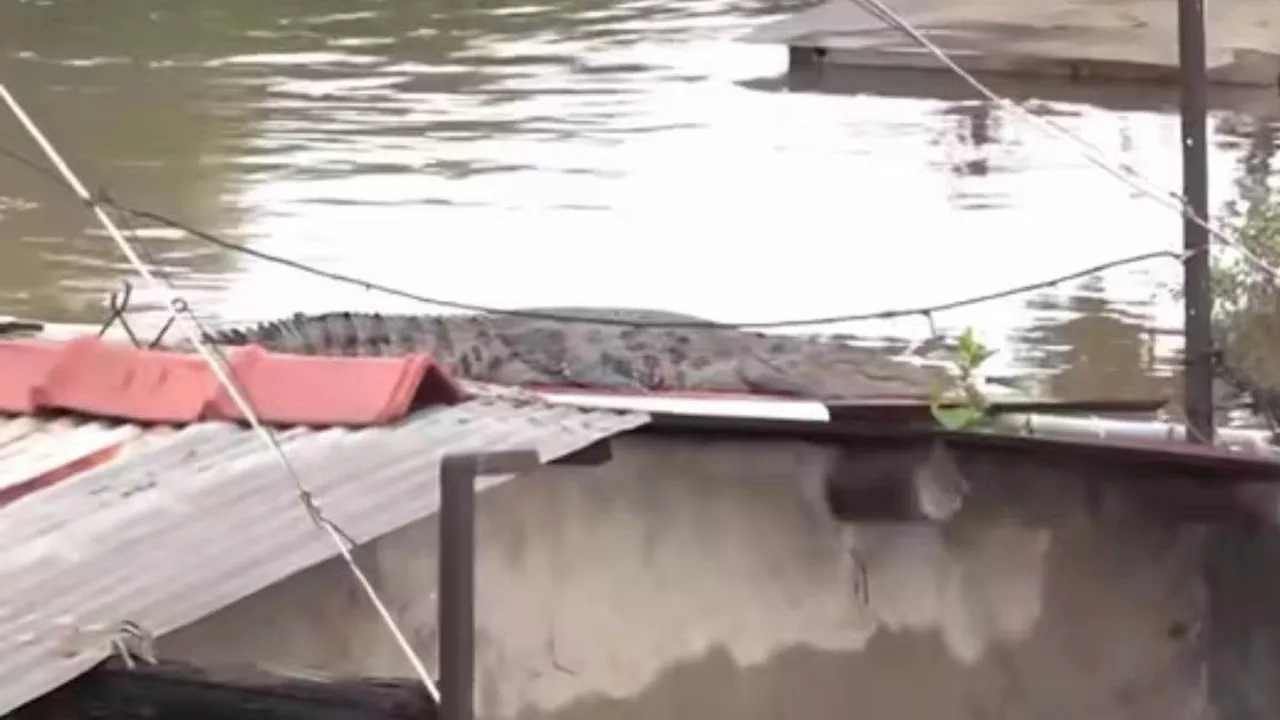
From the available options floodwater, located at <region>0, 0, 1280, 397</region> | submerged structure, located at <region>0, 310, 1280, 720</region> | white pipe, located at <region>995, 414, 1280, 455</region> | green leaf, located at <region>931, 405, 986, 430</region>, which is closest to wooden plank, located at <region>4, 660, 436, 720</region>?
submerged structure, located at <region>0, 310, 1280, 720</region>

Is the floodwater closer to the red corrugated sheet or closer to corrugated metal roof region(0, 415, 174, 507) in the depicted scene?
the red corrugated sheet

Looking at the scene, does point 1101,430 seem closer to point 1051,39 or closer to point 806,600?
point 806,600

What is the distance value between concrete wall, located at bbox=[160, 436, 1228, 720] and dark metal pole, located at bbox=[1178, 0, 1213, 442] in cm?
22

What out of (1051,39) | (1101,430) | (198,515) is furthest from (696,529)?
(1051,39)

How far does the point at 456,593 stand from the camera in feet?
7.83

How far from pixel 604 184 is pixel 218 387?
6803 mm

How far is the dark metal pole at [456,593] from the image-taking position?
7.82ft

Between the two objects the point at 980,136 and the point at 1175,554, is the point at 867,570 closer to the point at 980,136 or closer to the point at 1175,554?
the point at 1175,554

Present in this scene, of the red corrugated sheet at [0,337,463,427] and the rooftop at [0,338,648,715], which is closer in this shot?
the rooftop at [0,338,648,715]

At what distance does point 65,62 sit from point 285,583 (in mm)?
12049

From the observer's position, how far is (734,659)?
3.63 metres

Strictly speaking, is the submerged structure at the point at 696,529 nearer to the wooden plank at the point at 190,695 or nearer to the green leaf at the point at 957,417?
the green leaf at the point at 957,417

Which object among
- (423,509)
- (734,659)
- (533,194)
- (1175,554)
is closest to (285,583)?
(423,509)

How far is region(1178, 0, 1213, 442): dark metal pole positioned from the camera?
12.0 feet
